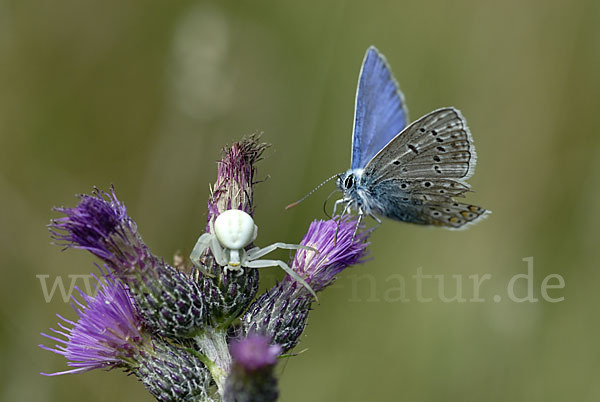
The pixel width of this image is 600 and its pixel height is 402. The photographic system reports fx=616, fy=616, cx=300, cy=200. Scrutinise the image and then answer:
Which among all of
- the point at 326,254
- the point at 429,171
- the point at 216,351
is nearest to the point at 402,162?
the point at 429,171

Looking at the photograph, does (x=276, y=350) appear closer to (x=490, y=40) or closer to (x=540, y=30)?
(x=490, y=40)

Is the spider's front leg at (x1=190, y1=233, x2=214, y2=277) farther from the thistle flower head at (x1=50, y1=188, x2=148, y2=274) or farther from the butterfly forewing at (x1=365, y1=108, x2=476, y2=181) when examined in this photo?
the butterfly forewing at (x1=365, y1=108, x2=476, y2=181)

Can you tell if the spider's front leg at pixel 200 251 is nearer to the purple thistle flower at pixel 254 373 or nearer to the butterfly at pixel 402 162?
the purple thistle flower at pixel 254 373

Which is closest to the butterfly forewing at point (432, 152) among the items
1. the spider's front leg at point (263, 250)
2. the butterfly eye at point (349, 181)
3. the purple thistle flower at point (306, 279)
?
the butterfly eye at point (349, 181)

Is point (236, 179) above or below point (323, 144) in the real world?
below

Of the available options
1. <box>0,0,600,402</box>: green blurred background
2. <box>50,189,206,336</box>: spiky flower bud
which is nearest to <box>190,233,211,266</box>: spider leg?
<box>50,189,206,336</box>: spiky flower bud

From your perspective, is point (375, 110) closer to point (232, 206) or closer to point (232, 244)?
point (232, 206)

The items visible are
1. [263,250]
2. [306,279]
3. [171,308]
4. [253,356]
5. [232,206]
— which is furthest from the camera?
[306,279]
